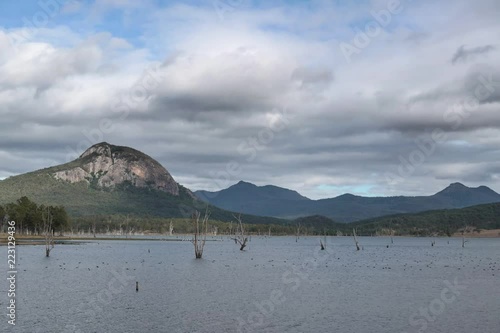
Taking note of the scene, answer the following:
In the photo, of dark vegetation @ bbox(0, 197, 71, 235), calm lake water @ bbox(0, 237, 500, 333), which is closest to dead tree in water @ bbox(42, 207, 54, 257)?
dark vegetation @ bbox(0, 197, 71, 235)

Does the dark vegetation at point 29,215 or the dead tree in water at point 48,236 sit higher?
the dark vegetation at point 29,215

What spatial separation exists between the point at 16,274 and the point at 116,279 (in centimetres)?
1392

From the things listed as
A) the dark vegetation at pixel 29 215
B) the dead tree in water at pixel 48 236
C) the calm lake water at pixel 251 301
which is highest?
the dark vegetation at pixel 29 215

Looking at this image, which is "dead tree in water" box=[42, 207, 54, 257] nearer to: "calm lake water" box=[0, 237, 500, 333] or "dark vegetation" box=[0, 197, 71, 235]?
"dark vegetation" box=[0, 197, 71, 235]

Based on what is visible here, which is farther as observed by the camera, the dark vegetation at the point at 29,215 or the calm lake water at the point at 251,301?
the dark vegetation at the point at 29,215

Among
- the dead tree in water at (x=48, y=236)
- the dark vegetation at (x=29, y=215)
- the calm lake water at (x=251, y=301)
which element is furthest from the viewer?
the dark vegetation at (x=29, y=215)

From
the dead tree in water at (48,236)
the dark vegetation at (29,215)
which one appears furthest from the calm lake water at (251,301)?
the dark vegetation at (29,215)

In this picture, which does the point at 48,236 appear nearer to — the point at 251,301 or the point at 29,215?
the point at 29,215

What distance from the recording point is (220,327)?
40281 millimetres

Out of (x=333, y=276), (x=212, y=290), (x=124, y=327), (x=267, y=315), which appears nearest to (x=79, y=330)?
(x=124, y=327)

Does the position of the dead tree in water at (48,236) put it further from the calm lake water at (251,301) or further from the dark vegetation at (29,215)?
the calm lake water at (251,301)

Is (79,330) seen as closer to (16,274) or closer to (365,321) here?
(365,321)

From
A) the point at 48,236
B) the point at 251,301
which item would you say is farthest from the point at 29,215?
the point at 251,301

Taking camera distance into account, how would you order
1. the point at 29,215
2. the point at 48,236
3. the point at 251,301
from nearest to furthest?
1. the point at 251,301
2. the point at 48,236
3. the point at 29,215
